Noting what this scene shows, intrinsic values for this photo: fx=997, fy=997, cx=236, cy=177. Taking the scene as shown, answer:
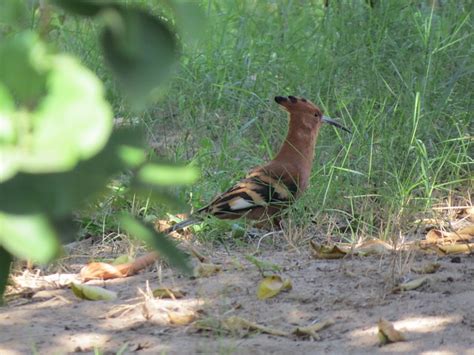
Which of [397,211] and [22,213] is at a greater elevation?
[22,213]

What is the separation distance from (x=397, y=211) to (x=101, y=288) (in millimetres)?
1480

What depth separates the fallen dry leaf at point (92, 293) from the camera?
11.6 ft

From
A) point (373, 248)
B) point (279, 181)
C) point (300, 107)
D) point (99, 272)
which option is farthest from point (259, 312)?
→ point (300, 107)

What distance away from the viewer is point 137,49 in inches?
29.2

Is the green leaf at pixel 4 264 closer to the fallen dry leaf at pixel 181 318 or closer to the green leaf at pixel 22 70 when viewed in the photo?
the green leaf at pixel 22 70

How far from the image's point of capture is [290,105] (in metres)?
5.11

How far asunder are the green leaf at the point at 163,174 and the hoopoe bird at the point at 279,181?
3.35m

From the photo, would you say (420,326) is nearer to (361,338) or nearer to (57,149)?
(361,338)

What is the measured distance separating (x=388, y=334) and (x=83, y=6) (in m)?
2.38

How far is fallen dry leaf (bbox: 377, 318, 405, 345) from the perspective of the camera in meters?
3.00

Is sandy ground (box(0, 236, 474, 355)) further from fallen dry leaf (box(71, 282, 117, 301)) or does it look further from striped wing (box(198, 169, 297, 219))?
striped wing (box(198, 169, 297, 219))

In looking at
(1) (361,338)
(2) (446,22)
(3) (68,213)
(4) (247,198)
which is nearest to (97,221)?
(4) (247,198)

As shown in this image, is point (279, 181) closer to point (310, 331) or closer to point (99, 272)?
point (99, 272)

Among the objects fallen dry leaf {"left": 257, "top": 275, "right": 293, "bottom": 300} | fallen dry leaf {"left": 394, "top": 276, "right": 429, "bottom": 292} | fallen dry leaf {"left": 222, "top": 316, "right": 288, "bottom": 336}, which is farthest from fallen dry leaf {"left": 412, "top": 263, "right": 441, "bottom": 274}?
fallen dry leaf {"left": 222, "top": 316, "right": 288, "bottom": 336}
